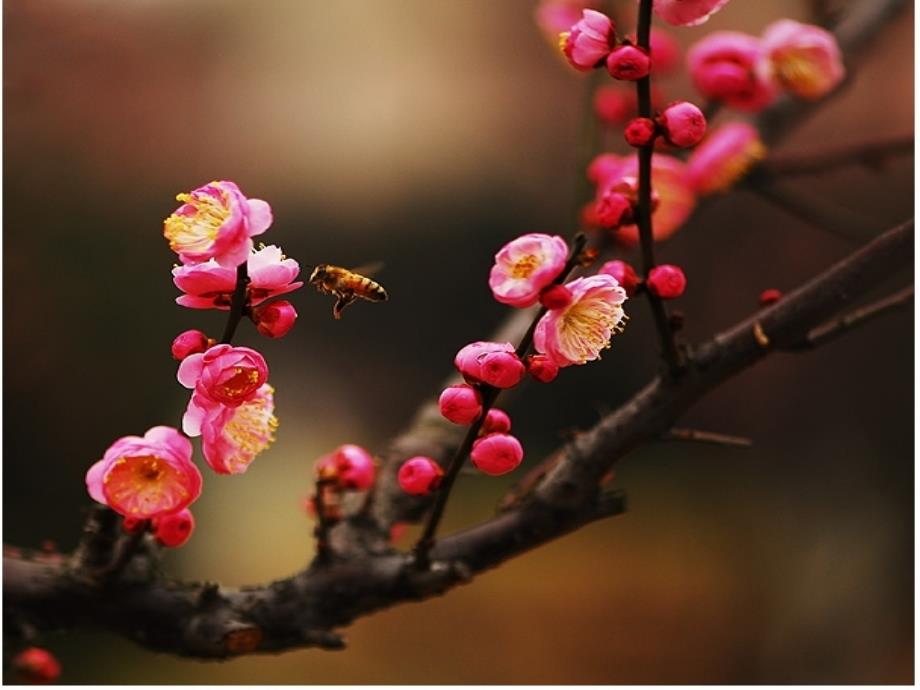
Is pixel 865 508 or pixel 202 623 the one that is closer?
pixel 202 623

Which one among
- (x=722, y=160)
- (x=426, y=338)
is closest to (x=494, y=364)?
(x=722, y=160)

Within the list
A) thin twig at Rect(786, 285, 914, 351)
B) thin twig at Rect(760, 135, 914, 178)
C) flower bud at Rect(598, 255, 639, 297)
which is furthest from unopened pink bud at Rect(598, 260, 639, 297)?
thin twig at Rect(760, 135, 914, 178)

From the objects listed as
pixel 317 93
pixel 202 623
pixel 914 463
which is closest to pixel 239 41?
pixel 317 93

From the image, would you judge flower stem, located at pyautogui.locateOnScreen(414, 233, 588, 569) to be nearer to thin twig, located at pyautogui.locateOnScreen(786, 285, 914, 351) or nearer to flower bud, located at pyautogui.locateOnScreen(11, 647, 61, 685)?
thin twig, located at pyautogui.locateOnScreen(786, 285, 914, 351)

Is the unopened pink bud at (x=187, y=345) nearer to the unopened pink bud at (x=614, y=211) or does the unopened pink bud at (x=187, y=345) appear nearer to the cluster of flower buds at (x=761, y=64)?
the unopened pink bud at (x=614, y=211)

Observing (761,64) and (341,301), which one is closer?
(341,301)

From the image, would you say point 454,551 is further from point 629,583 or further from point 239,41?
point 239,41

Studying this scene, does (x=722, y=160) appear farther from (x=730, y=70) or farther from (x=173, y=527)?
(x=173, y=527)
